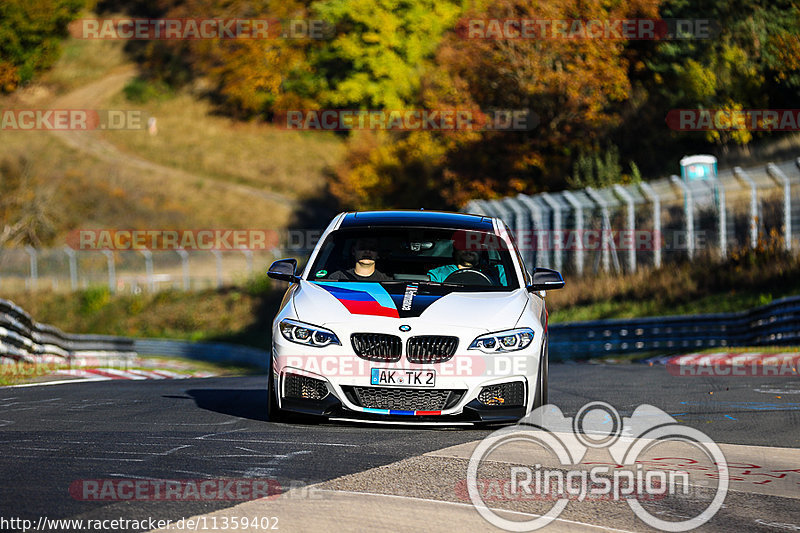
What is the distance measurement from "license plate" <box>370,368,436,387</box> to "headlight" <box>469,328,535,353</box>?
385mm

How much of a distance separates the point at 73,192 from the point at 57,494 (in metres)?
60.8

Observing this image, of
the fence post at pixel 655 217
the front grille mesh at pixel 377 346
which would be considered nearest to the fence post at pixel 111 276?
the fence post at pixel 655 217

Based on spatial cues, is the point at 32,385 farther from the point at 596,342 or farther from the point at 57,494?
the point at 596,342

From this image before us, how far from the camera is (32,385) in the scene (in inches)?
523

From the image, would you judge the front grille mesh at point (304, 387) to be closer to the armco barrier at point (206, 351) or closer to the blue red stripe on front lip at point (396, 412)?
the blue red stripe on front lip at point (396, 412)

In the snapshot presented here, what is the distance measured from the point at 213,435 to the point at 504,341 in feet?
7.25

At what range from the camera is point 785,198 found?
23.0 meters

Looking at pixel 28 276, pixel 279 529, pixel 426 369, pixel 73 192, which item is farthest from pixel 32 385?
pixel 73 192

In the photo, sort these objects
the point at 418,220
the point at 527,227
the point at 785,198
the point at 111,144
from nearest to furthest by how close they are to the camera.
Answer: the point at 418,220, the point at 785,198, the point at 527,227, the point at 111,144

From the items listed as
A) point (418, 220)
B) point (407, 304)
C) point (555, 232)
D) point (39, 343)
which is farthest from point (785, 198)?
point (407, 304)

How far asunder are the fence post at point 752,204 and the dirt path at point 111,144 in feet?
146

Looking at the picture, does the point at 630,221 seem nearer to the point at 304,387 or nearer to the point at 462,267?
the point at 462,267

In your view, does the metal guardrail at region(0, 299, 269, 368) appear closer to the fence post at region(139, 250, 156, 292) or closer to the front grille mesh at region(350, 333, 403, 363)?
the fence post at region(139, 250, 156, 292)

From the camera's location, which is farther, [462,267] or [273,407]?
[462,267]
